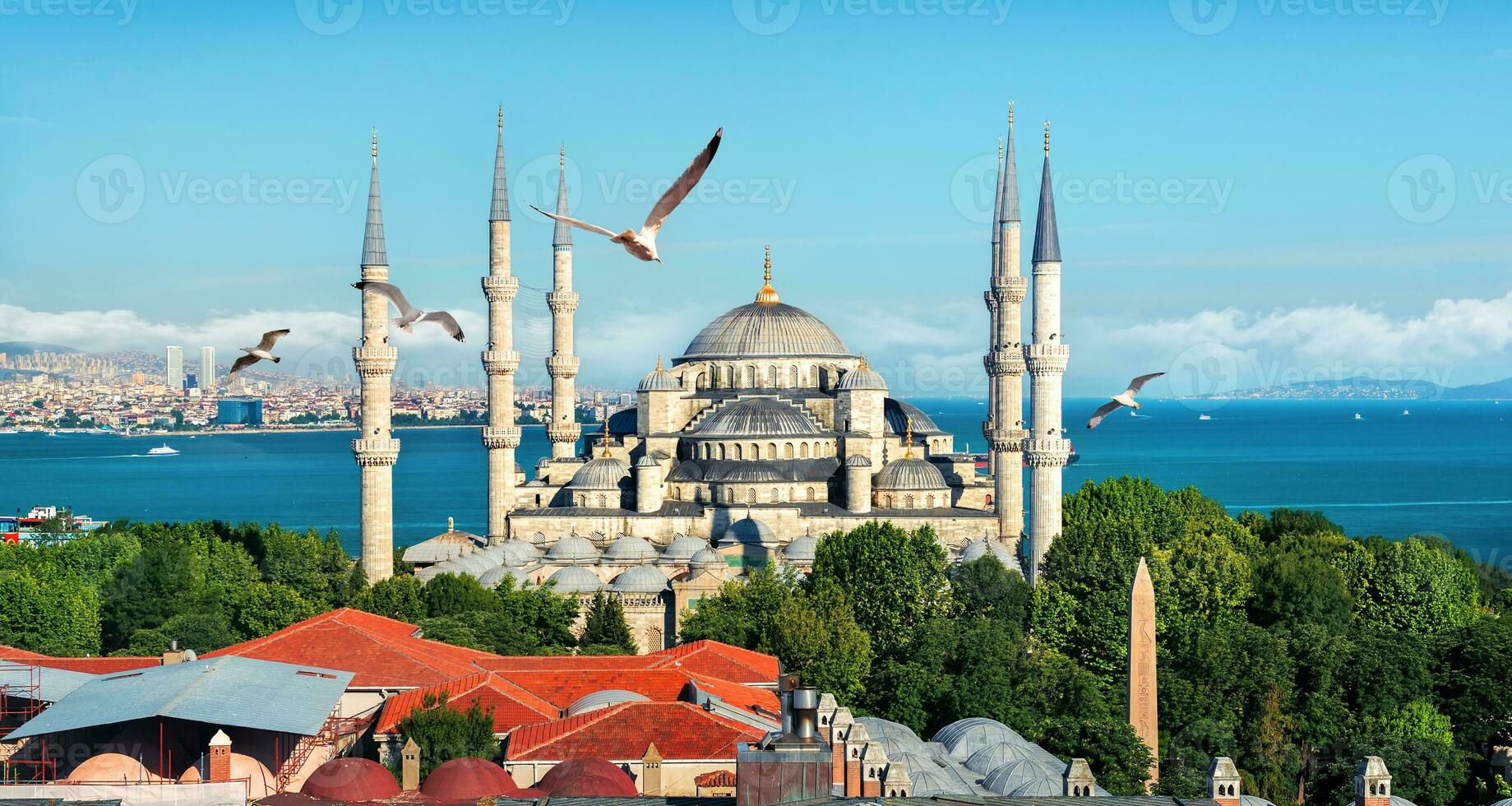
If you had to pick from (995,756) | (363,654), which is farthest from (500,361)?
(995,756)

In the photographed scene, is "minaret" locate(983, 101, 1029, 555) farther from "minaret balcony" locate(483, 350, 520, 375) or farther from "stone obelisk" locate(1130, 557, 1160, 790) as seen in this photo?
"stone obelisk" locate(1130, 557, 1160, 790)

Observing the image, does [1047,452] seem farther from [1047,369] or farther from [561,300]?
[561,300]

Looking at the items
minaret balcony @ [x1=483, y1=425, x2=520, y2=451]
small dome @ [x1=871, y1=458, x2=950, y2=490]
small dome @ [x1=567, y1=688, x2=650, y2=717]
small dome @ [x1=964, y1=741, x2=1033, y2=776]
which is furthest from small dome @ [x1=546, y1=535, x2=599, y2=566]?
small dome @ [x1=964, y1=741, x2=1033, y2=776]

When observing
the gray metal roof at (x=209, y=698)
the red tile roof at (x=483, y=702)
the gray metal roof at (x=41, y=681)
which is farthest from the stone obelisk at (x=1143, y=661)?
the gray metal roof at (x=41, y=681)

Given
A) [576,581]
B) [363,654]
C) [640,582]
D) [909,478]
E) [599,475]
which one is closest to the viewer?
[363,654]

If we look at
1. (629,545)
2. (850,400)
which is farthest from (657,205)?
(850,400)

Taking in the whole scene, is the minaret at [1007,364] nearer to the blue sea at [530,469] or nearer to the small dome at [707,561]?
the small dome at [707,561]
